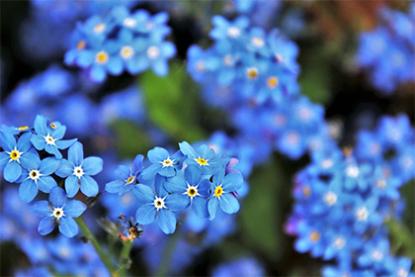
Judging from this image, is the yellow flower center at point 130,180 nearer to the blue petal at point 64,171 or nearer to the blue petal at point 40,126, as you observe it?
the blue petal at point 64,171

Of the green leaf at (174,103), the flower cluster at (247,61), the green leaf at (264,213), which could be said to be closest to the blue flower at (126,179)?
the flower cluster at (247,61)

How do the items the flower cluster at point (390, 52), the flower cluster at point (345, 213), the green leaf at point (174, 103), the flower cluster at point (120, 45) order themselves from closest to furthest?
the flower cluster at point (345, 213) < the flower cluster at point (120, 45) < the green leaf at point (174, 103) < the flower cluster at point (390, 52)

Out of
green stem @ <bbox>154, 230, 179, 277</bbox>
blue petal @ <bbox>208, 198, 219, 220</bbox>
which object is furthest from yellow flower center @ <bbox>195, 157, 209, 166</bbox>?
green stem @ <bbox>154, 230, 179, 277</bbox>

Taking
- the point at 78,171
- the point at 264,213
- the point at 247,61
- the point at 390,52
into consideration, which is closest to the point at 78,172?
Result: the point at 78,171

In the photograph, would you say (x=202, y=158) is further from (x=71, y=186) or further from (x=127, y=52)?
(x=127, y=52)

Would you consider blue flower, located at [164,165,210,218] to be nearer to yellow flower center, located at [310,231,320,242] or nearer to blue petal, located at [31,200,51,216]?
blue petal, located at [31,200,51,216]
